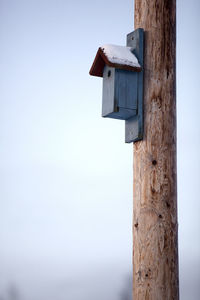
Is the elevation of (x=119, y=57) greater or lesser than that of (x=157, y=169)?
greater

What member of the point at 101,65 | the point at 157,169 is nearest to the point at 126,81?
the point at 101,65

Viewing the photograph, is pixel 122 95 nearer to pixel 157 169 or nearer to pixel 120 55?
pixel 120 55

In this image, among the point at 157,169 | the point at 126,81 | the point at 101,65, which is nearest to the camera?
the point at 157,169

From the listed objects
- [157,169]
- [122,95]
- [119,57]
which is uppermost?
[119,57]

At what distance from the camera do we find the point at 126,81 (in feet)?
11.5

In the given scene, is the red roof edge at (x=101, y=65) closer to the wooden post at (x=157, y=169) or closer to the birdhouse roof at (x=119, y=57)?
the birdhouse roof at (x=119, y=57)

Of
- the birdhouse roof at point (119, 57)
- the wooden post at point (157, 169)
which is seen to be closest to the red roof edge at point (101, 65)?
the birdhouse roof at point (119, 57)

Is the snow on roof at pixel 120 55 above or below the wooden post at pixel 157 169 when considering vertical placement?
above

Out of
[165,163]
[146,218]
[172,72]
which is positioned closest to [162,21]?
[172,72]

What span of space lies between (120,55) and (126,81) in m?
0.20

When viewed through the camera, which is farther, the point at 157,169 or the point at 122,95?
the point at 122,95

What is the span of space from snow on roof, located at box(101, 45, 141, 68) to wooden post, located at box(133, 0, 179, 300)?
0.10 m

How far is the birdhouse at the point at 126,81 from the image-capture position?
135 inches

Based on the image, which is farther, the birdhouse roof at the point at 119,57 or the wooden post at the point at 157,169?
the birdhouse roof at the point at 119,57
